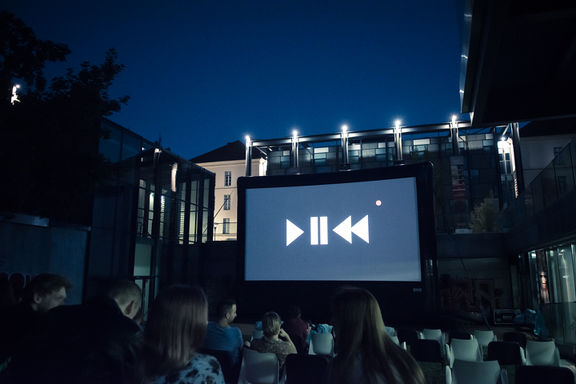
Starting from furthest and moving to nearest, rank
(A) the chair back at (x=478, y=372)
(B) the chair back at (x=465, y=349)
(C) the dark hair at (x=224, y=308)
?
(B) the chair back at (x=465, y=349), (C) the dark hair at (x=224, y=308), (A) the chair back at (x=478, y=372)

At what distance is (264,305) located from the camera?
973 centimetres

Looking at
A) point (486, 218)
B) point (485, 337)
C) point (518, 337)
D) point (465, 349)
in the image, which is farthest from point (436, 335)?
point (486, 218)

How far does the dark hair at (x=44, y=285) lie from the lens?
9.78 feet

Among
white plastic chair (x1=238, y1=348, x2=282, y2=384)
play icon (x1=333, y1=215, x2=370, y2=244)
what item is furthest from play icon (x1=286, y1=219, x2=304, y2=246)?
white plastic chair (x1=238, y1=348, x2=282, y2=384)

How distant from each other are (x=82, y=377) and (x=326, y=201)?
7806 millimetres

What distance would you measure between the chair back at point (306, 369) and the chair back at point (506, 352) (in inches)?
102

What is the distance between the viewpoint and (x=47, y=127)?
8.77 meters

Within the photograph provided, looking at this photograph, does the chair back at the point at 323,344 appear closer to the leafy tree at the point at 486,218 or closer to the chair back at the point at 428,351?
the chair back at the point at 428,351

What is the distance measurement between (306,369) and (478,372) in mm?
1617

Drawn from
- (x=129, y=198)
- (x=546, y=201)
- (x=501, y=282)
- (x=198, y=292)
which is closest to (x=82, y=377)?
(x=198, y=292)

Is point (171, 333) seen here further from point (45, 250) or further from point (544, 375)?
point (45, 250)

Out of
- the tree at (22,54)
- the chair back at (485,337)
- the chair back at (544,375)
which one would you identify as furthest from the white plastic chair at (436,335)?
the tree at (22,54)

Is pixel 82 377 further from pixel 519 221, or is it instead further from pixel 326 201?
pixel 519 221

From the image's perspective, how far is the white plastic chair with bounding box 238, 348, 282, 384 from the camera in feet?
13.8
